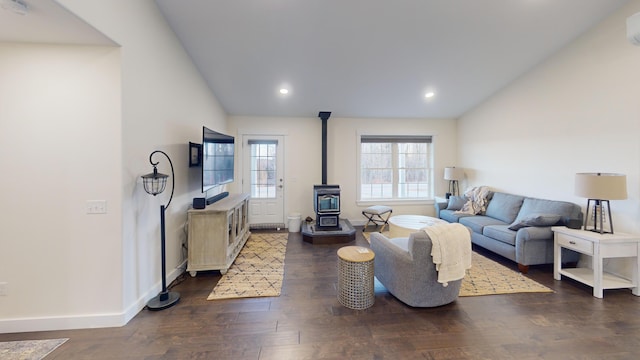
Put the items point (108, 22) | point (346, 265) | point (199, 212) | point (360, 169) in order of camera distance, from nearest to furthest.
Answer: point (108, 22) → point (346, 265) → point (199, 212) → point (360, 169)

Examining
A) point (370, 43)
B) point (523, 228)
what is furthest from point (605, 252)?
point (370, 43)

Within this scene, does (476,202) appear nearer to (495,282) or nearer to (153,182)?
(495,282)

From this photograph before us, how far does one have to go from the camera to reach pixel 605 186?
2682 millimetres

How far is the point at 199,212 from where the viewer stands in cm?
318

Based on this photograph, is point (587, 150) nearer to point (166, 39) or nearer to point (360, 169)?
point (360, 169)

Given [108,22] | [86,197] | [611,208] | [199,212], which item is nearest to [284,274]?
[199,212]

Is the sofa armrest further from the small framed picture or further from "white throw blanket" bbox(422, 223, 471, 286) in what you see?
the small framed picture

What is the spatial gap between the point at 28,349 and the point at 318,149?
15.6ft

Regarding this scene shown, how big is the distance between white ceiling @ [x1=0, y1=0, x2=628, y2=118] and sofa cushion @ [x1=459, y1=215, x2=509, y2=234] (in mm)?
2304

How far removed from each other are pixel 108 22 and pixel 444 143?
6.07 metres

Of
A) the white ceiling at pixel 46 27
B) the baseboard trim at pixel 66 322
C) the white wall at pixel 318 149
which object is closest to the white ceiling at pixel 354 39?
the white ceiling at pixel 46 27

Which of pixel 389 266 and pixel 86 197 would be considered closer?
→ pixel 86 197

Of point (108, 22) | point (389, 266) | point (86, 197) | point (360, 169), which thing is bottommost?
point (389, 266)

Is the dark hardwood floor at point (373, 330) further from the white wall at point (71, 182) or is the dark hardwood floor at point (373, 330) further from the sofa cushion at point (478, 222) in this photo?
the sofa cushion at point (478, 222)
